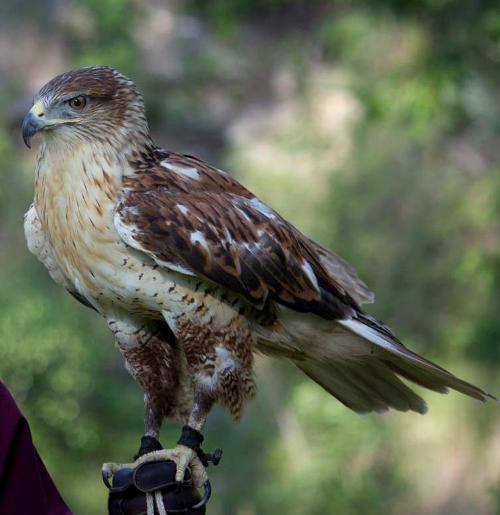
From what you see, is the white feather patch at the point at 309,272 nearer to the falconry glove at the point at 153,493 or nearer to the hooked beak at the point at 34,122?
the falconry glove at the point at 153,493

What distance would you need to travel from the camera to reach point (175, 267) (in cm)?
342

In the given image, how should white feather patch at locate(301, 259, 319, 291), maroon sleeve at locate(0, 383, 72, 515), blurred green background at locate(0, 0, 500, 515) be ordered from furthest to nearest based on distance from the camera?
blurred green background at locate(0, 0, 500, 515)
white feather patch at locate(301, 259, 319, 291)
maroon sleeve at locate(0, 383, 72, 515)

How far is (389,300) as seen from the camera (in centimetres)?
1531

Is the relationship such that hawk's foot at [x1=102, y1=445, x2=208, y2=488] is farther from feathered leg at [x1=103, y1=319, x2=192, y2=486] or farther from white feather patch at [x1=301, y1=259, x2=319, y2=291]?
white feather patch at [x1=301, y1=259, x2=319, y2=291]

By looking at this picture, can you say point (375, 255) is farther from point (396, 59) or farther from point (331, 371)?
point (331, 371)

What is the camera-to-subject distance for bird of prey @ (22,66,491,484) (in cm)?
343

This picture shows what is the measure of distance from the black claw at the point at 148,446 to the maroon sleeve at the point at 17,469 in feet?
1.91

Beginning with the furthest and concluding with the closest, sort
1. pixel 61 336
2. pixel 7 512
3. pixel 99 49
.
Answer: pixel 99 49 → pixel 61 336 → pixel 7 512

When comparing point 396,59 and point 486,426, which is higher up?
point 396,59

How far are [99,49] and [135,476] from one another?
21.5 metres

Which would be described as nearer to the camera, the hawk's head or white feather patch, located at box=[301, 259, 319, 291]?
the hawk's head

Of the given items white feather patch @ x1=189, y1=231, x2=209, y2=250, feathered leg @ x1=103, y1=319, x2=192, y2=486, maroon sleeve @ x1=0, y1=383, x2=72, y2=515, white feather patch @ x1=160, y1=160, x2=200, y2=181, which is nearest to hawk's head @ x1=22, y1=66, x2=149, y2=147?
white feather patch @ x1=160, y1=160, x2=200, y2=181

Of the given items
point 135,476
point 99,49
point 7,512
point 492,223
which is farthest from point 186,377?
point 99,49

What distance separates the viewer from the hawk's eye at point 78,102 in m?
3.51
